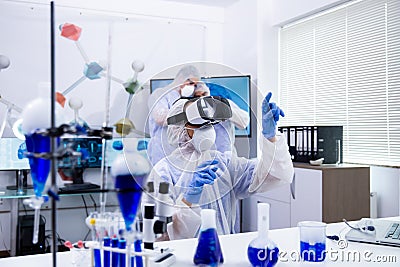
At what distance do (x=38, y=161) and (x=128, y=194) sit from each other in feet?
0.56

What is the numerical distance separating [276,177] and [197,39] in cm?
285

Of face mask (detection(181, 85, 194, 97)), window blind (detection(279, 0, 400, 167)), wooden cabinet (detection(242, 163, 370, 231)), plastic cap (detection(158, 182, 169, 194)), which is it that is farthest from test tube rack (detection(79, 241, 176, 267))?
window blind (detection(279, 0, 400, 167))

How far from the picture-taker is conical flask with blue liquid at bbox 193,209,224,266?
108 cm

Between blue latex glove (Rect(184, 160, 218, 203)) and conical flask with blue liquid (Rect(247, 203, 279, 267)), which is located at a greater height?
blue latex glove (Rect(184, 160, 218, 203))

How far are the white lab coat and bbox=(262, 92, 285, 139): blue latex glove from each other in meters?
0.03

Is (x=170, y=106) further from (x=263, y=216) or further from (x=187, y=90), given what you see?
(x=263, y=216)

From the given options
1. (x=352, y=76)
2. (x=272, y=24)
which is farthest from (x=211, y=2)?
(x=352, y=76)

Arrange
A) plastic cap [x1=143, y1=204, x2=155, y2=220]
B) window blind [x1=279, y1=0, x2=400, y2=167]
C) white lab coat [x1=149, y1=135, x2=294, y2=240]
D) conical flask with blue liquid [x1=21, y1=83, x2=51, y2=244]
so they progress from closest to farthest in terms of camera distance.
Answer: conical flask with blue liquid [x1=21, y1=83, x2=51, y2=244] → plastic cap [x1=143, y1=204, x2=155, y2=220] → white lab coat [x1=149, y1=135, x2=294, y2=240] → window blind [x1=279, y1=0, x2=400, y2=167]

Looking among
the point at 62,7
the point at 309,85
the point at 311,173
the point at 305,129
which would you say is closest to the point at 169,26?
the point at 62,7

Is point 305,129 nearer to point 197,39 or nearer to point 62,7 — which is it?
point 197,39

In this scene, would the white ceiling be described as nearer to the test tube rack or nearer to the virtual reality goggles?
the virtual reality goggles

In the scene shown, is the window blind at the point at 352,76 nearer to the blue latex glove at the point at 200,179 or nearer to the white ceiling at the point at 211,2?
the white ceiling at the point at 211,2

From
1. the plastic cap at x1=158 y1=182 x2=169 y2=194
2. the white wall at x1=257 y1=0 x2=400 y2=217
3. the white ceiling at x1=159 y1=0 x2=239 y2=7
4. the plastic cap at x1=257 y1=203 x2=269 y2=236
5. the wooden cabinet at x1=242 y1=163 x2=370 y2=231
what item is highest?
the white ceiling at x1=159 y1=0 x2=239 y2=7

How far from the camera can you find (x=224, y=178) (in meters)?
1.69
